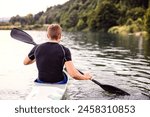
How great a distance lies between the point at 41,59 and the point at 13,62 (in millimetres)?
8920

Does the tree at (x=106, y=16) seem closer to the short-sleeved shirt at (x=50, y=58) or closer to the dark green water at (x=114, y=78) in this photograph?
the dark green water at (x=114, y=78)

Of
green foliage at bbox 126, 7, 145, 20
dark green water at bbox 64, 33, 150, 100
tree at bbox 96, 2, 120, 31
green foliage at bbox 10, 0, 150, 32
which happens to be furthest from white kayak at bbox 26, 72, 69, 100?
tree at bbox 96, 2, 120, 31

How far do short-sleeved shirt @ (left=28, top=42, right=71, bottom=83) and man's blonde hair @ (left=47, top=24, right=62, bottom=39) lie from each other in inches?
6.6

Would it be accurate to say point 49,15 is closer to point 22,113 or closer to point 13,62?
point 13,62

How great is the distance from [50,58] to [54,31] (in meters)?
0.51

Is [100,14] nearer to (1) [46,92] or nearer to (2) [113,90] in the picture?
(2) [113,90]

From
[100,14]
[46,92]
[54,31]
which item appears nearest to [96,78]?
[46,92]

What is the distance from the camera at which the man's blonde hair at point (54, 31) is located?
6.12 metres

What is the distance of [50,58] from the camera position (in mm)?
6438

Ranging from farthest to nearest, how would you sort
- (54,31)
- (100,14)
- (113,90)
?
(100,14) → (113,90) → (54,31)

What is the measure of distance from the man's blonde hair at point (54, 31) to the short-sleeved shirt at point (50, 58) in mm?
167

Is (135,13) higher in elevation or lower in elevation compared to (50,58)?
lower

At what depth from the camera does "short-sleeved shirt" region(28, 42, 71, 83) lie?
21.0 ft

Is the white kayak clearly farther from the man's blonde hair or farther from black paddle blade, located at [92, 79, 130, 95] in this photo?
black paddle blade, located at [92, 79, 130, 95]
